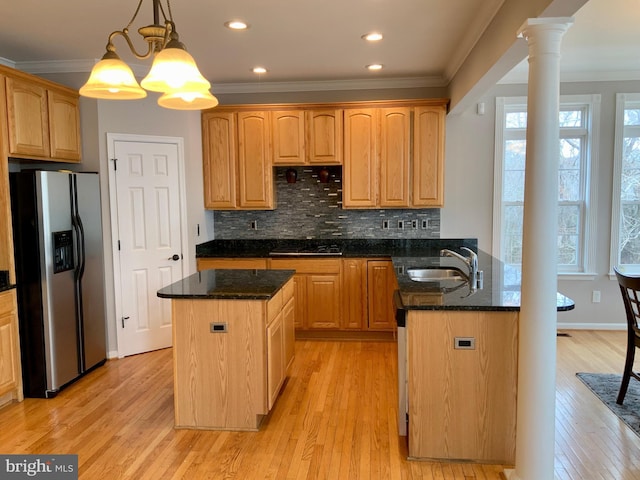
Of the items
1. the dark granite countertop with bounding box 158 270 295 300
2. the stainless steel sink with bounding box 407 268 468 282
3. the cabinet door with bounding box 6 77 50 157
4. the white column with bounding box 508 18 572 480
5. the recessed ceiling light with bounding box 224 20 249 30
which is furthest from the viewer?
the stainless steel sink with bounding box 407 268 468 282

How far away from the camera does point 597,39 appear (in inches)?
150

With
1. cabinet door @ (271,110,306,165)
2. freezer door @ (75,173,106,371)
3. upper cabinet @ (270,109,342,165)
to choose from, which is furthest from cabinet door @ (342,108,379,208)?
freezer door @ (75,173,106,371)

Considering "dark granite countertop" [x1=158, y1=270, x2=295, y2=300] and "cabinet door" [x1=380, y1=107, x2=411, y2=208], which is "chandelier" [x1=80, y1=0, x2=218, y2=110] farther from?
"cabinet door" [x1=380, y1=107, x2=411, y2=208]

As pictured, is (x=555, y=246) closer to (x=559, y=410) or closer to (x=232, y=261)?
(x=559, y=410)

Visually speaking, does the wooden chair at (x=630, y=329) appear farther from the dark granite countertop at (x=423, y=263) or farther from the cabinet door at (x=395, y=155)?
the cabinet door at (x=395, y=155)

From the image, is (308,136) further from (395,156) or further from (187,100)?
(187,100)

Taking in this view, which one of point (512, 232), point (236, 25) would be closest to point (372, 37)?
point (236, 25)

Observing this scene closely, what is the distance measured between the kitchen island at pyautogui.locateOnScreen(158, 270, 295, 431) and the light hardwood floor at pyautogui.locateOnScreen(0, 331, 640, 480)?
4.5 inches

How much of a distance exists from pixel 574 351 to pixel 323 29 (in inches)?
139

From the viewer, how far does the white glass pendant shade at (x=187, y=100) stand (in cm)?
229

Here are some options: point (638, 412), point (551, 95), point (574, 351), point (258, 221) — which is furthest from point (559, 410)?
point (258, 221)

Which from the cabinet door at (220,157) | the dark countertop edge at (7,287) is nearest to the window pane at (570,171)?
the cabinet door at (220,157)

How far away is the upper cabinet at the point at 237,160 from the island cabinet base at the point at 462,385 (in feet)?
9.20

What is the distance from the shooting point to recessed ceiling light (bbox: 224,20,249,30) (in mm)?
3184
